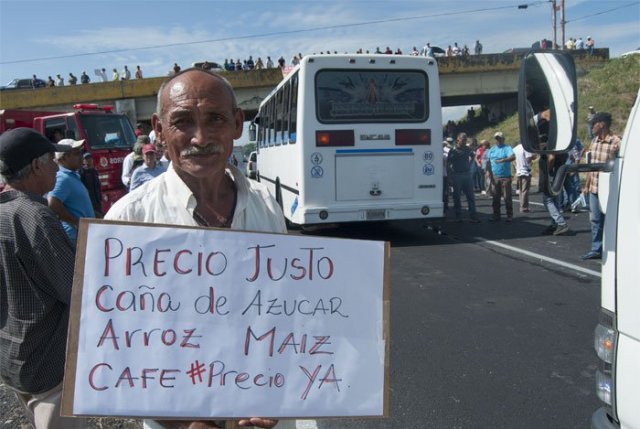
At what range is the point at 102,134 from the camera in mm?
13734

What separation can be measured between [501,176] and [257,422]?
11.2 metres

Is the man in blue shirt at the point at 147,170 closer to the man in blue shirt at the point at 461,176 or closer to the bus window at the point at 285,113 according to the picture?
the bus window at the point at 285,113

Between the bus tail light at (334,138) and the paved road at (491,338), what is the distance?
2050 millimetres

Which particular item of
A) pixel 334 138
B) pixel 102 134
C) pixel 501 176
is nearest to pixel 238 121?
pixel 334 138

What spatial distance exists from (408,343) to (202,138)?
11.2 feet

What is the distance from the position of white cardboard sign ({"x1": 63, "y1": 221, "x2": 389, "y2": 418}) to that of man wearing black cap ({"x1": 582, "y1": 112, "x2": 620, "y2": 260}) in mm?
6699

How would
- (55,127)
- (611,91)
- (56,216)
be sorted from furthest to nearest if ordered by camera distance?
1. (611,91)
2. (55,127)
3. (56,216)

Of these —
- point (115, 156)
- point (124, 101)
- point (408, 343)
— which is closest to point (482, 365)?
point (408, 343)

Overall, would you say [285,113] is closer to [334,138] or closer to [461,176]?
[334,138]

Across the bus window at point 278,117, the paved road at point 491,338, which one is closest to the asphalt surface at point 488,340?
the paved road at point 491,338

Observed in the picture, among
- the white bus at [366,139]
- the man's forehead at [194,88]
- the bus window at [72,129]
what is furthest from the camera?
the bus window at [72,129]

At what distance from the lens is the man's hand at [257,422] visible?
5.30 ft

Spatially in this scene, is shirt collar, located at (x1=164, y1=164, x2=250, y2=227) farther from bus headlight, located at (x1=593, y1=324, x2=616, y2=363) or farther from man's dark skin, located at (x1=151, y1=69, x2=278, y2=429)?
bus headlight, located at (x1=593, y1=324, x2=616, y2=363)

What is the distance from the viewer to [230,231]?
1.65 metres
